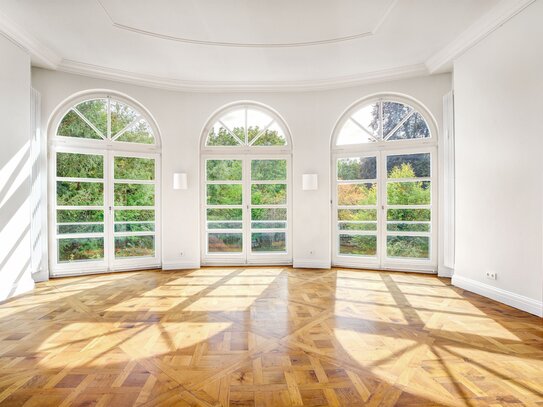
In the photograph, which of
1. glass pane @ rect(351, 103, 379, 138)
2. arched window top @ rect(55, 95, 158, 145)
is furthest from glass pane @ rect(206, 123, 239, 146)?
glass pane @ rect(351, 103, 379, 138)

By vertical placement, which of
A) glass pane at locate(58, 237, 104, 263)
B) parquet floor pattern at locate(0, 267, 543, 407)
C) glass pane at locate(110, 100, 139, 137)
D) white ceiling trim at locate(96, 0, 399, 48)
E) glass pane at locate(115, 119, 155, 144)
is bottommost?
parquet floor pattern at locate(0, 267, 543, 407)

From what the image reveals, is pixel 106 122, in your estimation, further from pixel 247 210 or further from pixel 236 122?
pixel 247 210

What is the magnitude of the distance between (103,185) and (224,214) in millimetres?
2196

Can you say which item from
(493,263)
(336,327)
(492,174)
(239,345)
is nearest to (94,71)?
(239,345)

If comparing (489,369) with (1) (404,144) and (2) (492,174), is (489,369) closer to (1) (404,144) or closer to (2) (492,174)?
(2) (492,174)

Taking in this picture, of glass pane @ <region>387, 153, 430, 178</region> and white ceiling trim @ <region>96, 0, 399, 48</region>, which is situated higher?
white ceiling trim @ <region>96, 0, 399, 48</region>

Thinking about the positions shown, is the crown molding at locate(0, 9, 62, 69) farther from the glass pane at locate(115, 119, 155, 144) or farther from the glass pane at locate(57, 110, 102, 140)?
the glass pane at locate(115, 119, 155, 144)

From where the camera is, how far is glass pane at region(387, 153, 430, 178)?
574cm

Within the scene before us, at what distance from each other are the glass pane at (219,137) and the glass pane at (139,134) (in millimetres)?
1067

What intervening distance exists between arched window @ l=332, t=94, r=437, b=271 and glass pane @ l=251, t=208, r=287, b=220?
997mm

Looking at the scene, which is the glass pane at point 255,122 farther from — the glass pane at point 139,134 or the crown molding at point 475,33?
the crown molding at point 475,33

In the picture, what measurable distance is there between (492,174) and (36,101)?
263 inches

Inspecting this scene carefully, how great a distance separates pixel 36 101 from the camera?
16.8ft

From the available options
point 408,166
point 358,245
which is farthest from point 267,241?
point 408,166
